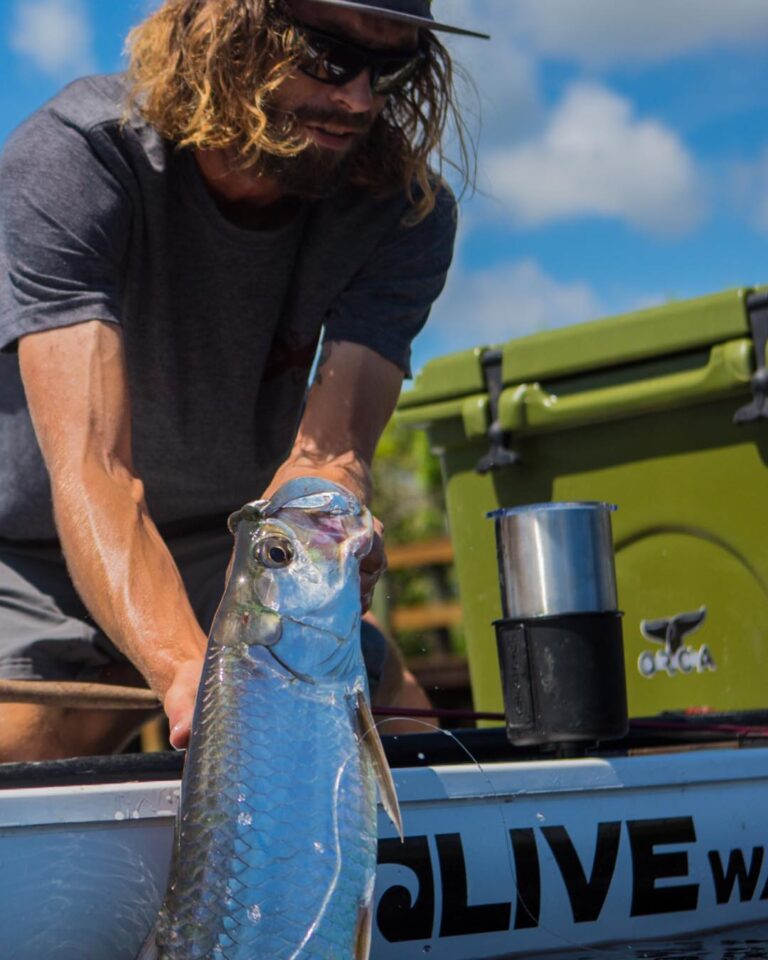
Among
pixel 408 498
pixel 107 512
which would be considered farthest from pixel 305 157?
pixel 408 498

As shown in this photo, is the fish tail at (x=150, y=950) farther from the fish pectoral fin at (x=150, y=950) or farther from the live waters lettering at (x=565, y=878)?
the live waters lettering at (x=565, y=878)

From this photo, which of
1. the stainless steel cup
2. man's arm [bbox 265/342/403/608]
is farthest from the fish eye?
man's arm [bbox 265/342/403/608]

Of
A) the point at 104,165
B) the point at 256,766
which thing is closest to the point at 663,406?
the point at 104,165

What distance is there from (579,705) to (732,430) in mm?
1469

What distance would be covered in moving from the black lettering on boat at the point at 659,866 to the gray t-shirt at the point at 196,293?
3.81 feet

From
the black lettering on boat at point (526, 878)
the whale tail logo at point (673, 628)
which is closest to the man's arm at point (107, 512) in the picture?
the black lettering on boat at point (526, 878)

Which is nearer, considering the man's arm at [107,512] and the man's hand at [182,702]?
the man's hand at [182,702]

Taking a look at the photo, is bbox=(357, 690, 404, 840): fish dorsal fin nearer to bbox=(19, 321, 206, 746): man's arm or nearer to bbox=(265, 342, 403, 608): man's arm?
bbox=(19, 321, 206, 746): man's arm

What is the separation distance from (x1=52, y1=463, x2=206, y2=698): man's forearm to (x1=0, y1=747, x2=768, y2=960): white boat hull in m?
0.32

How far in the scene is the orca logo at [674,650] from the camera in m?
3.87

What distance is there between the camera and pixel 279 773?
160cm

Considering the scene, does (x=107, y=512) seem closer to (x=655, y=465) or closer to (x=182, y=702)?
(x=182, y=702)

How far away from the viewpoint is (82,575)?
8.01 ft

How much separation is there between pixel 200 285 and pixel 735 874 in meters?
1.57
